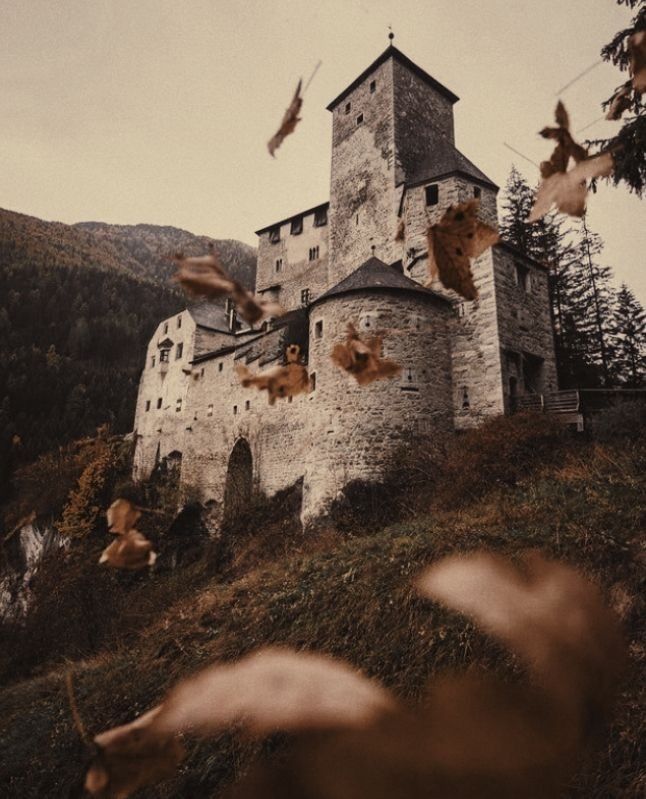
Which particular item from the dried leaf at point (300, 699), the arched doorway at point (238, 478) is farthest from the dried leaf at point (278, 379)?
the arched doorway at point (238, 478)

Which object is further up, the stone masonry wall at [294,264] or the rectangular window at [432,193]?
the stone masonry wall at [294,264]

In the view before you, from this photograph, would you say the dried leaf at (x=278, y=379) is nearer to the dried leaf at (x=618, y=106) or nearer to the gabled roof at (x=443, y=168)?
the dried leaf at (x=618, y=106)

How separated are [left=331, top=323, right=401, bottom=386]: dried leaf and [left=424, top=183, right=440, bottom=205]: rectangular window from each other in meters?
20.3

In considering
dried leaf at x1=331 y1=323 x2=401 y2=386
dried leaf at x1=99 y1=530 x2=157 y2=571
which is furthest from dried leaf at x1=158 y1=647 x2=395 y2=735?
dried leaf at x1=331 y1=323 x2=401 y2=386

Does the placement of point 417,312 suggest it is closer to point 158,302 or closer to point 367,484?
point 367,484

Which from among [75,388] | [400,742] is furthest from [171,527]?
[75,388]

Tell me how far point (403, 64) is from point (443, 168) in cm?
921

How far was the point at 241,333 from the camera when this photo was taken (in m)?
29.4

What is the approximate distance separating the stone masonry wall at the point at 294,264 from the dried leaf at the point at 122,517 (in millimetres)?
28023

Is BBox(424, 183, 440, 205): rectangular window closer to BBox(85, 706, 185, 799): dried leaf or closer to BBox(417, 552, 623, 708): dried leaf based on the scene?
BBox(417, 552, 623, 708): dried leaf

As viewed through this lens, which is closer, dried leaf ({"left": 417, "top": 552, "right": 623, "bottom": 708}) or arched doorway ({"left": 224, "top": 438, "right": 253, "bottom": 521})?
A: dried leaf ({"left": 417, "top": 552, "right": 623, "bottom": 708})

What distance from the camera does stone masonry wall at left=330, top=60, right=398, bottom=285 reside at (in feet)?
76.3

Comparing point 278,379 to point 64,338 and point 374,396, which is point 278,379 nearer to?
point 374,396

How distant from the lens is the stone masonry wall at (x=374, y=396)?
1448 cm
